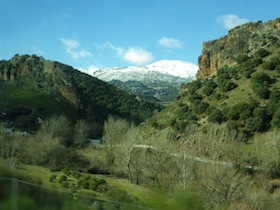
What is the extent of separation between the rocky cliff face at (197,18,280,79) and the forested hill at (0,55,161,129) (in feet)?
82.0

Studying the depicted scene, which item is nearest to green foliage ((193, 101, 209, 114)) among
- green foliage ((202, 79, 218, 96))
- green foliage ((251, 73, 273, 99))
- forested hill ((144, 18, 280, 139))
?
forested hill ((144, 18, 280, 139))

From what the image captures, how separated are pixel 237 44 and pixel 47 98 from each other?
5239 cm

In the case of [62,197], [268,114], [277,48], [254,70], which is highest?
[277,48]

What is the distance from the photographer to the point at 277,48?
72.2 m

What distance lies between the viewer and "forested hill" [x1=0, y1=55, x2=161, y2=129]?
329 ft

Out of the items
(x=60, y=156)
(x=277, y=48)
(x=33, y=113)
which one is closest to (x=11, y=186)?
(x=60, y=156)

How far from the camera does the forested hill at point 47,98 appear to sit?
329 feet

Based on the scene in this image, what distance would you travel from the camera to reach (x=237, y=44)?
298ft

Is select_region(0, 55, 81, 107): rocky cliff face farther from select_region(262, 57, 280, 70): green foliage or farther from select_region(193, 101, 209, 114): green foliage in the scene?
select_region(262, 57, 280, 70): green foliage

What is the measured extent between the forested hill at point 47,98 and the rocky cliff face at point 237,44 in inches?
983

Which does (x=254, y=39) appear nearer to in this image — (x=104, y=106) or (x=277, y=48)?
(x=277, y=48)

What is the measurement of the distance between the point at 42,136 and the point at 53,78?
68365mm

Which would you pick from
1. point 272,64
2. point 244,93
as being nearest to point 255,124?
point 244,93

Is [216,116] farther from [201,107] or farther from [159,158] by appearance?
[159,158]
